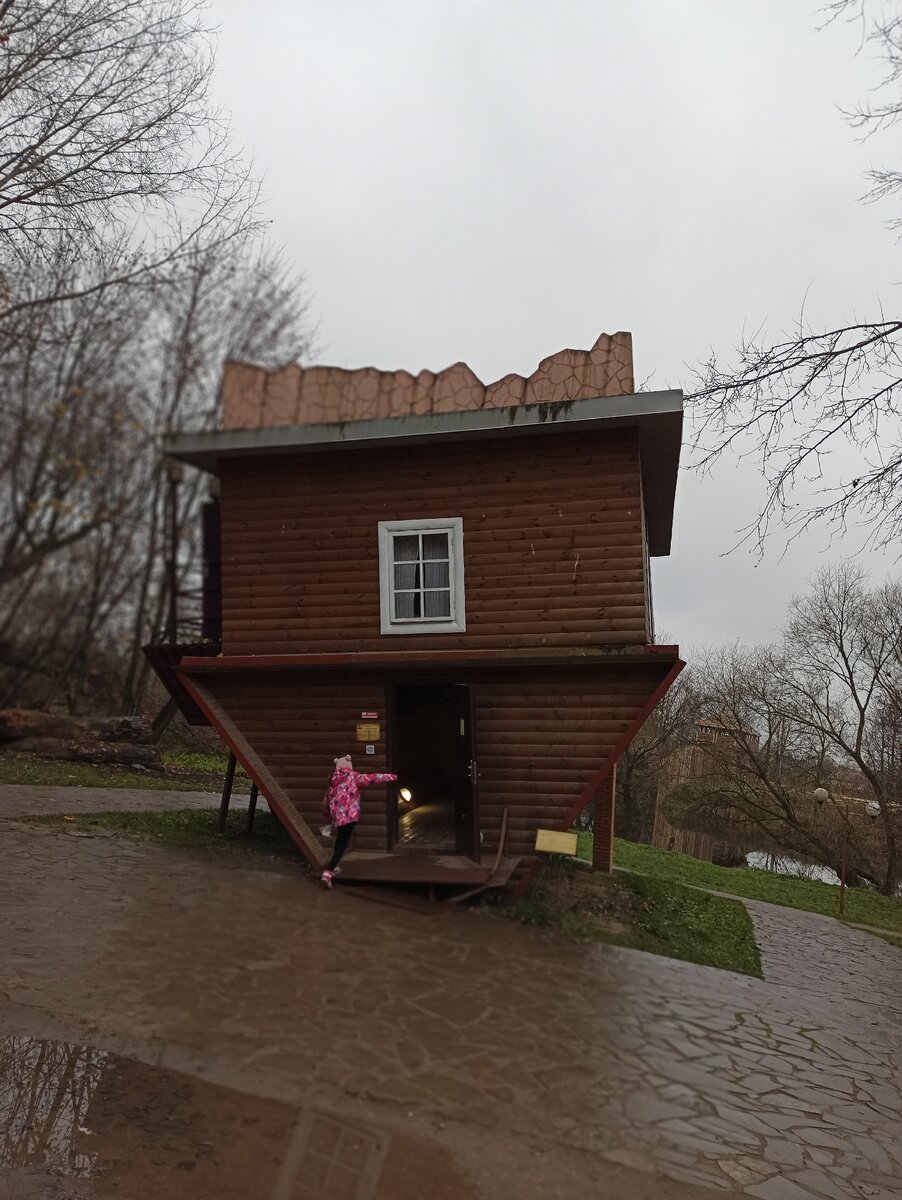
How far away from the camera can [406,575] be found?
12508mm

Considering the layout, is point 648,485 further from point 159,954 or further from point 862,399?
point 159,954

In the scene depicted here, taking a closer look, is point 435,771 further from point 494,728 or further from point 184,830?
point 494,728

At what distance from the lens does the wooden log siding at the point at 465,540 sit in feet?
38.8

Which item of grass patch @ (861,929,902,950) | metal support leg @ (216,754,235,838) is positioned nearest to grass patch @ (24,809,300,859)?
metal support leg @ (216,754,235,838)

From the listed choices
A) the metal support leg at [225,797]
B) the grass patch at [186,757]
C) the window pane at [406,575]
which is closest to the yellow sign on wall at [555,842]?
the window pane at [406,575]

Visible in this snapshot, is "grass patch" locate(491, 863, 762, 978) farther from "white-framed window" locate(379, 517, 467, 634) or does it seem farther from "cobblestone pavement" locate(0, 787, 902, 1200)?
"white-framed window" locate(379, 517, 467, 634)

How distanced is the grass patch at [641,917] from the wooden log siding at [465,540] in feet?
13.8

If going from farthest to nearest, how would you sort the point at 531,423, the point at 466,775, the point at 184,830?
the point at 184,830 < the point at 466,775 < the point at 531,423

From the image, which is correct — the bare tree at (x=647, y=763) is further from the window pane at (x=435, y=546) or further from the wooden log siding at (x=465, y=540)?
the window pane at (x=435, y=546)

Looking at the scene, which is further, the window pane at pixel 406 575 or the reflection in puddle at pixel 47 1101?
the window pane at pixel 406 575

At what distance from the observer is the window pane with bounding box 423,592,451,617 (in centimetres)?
1230

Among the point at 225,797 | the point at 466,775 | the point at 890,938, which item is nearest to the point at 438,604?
the point at 466,775

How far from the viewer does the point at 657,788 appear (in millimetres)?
36312

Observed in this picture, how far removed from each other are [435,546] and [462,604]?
1060 mm
